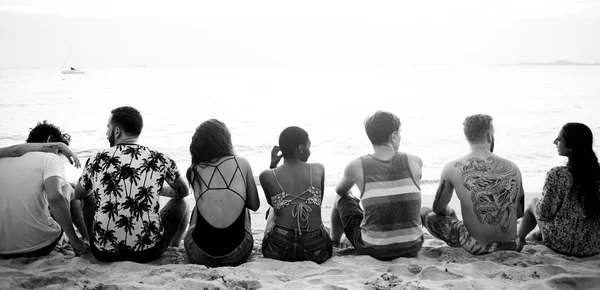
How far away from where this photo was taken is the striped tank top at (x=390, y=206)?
364 cm

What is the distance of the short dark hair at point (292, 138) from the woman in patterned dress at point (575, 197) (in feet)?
5.94

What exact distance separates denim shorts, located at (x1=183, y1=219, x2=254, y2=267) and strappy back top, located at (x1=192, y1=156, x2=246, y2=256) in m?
0.03

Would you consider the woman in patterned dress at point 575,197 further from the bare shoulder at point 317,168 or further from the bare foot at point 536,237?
the bare shoulder at point 317,168

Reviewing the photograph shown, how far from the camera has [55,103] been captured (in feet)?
95.6

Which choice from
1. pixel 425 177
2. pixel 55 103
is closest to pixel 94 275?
pixel 425 177

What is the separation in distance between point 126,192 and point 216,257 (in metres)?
0.76

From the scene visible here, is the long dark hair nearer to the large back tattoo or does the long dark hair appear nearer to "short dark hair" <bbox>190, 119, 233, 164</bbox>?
the large back tattoo

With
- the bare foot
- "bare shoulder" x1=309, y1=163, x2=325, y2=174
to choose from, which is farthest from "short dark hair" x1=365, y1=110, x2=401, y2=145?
the bare foot

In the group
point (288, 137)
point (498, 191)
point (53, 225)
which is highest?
point (288, 137)

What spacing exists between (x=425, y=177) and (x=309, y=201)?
5.85 meters

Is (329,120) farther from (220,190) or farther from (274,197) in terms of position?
(220,190)

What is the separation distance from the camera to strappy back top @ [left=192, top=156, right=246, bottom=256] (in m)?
3.57

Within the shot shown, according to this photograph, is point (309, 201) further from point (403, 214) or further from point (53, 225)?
point (53, 225)

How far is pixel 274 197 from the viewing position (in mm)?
3730
